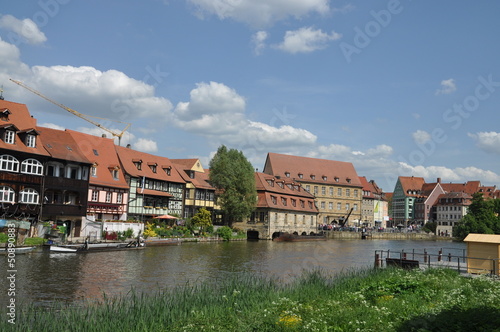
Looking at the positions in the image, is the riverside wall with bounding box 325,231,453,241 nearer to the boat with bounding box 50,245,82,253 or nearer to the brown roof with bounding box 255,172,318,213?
the brown roof with bounding box 255,172,318,213

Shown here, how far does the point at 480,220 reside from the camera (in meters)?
91.0

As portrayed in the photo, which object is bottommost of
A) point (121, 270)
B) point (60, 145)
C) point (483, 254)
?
point (121, 270)

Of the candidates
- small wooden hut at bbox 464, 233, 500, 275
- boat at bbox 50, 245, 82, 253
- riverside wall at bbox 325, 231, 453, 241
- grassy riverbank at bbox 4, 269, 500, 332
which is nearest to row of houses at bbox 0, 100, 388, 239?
boat at bbox 50, 245, 82, 253

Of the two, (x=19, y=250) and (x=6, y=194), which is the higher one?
(x=6, y=194)

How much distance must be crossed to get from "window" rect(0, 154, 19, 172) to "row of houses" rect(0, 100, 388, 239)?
0.27 ft

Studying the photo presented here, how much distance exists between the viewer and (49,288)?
22.6m

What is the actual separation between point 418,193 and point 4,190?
429 ft

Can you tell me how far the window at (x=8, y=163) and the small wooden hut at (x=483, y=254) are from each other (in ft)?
119

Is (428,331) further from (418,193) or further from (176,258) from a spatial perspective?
(418,193)

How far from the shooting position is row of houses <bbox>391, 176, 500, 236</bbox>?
132m

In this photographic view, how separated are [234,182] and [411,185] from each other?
9580cm

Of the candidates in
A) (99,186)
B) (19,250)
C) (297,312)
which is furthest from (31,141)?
(297,312)

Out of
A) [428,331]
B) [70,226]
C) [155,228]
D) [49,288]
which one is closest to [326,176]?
[155,228]

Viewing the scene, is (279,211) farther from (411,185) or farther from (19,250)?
(411,185)
